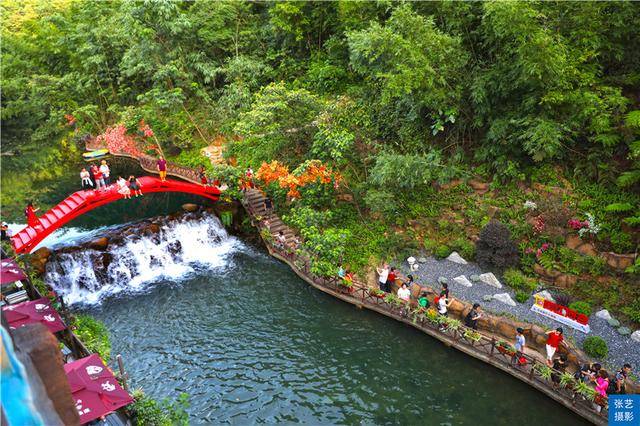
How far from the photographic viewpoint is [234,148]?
32906 mm

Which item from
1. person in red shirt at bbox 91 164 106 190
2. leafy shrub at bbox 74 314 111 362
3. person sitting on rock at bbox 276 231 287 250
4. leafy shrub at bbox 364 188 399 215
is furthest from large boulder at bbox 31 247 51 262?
leafy shrub at bbox 364 188 399 215

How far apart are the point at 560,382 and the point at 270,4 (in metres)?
34.8

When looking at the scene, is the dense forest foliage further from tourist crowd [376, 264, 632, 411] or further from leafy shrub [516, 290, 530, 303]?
leafy shrub [516, 290, 530, 303]

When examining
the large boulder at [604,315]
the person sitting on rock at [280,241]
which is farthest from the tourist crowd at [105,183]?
the large boulder at [604,315]

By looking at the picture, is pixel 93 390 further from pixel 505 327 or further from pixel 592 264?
pixel 592 264

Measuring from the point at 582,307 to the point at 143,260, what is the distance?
21.5 metres

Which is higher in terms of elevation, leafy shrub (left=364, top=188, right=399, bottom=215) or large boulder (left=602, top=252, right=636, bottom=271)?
leafy shrub (left=364, top=188, right=399, bottom=215)

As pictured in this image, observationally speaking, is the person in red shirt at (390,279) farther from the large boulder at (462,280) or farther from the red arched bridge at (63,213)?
the red arched bridge at (63,213)

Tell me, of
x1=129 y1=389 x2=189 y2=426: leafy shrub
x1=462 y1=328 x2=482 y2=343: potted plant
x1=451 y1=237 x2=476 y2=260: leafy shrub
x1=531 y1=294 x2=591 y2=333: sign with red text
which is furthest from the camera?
x1=451 y1=237 x2=476 y2=260: leafy shrub

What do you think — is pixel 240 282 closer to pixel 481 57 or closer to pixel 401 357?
pixel 401 357

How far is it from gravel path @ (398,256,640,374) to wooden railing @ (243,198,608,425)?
166 centimetres

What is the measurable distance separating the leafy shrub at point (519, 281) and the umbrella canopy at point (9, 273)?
2011 cm

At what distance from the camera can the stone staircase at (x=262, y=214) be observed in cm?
2534

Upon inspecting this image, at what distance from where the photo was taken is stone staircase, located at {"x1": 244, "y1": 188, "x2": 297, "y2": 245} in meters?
25.3
